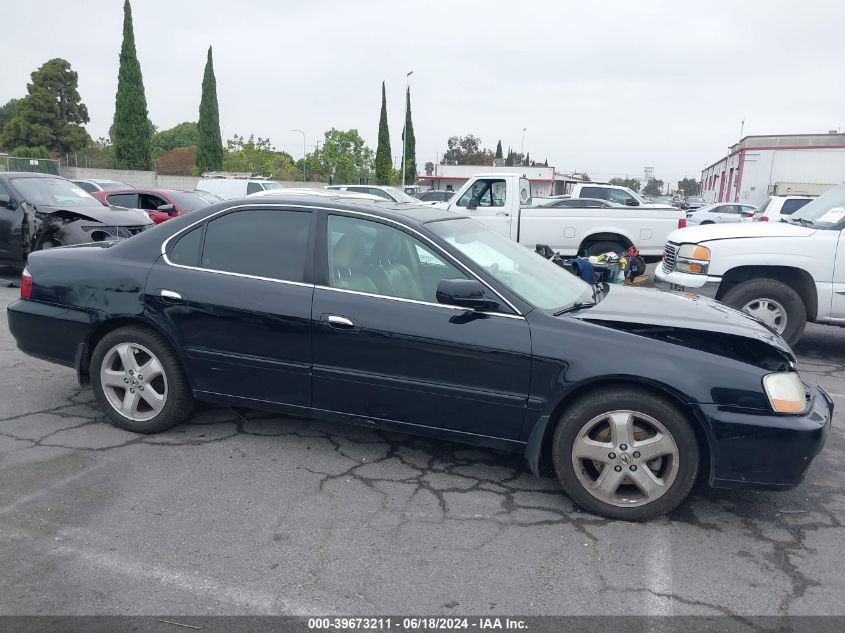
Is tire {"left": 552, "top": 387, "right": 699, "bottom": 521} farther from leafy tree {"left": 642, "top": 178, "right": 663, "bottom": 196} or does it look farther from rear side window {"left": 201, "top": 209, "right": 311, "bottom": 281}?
leafy tree {"left": 642, "top": 178, "right": 663, "bottom": 196}

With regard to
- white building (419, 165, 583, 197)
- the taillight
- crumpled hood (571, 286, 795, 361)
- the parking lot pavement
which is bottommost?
the parking lot pavement

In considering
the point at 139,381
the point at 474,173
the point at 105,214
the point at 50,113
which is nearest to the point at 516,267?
the point at 139,381

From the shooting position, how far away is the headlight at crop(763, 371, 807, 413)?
3254 millimetres

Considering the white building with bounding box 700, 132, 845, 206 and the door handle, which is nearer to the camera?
the door handle

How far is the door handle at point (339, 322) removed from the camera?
3756 mm

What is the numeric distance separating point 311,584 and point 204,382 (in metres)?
1.76

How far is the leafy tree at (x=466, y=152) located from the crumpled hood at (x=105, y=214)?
269ft

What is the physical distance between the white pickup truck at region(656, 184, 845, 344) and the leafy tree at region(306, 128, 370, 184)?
49.0 m

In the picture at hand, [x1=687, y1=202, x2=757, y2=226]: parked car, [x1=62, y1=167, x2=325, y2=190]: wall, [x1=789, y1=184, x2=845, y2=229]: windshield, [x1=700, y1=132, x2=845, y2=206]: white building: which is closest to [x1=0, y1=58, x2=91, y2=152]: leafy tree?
[x1=62, y1=167, x2=325, y2=190]: wall

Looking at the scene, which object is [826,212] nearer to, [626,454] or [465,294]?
[626,454]

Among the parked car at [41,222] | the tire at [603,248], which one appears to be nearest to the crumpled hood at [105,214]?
the parked car at [41,222]

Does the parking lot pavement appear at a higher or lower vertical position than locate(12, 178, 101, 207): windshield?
lower

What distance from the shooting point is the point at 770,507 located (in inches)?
144

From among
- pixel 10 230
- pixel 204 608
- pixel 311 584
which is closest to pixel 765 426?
pixel 311 584
